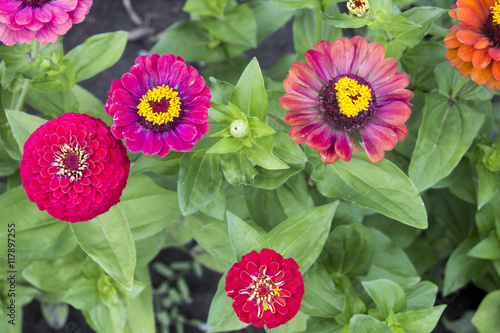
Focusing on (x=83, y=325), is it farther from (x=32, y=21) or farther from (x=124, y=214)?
(x=32, y=21)

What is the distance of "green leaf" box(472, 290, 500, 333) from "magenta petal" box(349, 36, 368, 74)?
1075 mm

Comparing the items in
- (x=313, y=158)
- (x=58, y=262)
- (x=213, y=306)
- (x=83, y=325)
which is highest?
(x=313, y=158)

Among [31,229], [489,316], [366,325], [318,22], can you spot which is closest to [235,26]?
[318,22]

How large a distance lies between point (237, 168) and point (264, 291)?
326 millimetres

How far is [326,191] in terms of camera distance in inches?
58.1

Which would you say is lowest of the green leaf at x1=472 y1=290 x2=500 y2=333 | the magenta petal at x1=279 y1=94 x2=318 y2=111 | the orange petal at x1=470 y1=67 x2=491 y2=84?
the green leaf at x1=472 y1=290 x2=500 y2=333

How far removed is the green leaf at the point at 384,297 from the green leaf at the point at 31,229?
925 mm

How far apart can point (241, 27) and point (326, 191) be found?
74 centimetres

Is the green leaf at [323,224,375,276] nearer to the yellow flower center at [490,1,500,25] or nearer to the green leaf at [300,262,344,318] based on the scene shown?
the green leaf at [300,262,344,318]

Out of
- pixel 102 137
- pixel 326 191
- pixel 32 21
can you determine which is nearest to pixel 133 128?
pixel 102 137

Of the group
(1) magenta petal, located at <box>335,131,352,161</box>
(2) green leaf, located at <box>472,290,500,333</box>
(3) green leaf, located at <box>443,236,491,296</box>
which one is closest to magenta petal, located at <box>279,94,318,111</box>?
(1) magenta petal, located at <box>335,131,352,161</box>

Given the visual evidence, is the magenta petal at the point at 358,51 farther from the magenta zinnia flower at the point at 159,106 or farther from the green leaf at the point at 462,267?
the green leaf at the point at 462,267

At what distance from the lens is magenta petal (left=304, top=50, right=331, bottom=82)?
1.14 metres

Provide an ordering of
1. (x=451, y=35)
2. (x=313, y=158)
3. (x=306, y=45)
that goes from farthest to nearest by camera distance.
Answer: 1. (x=306, y=45)
2. (x=313, y=158)
3. (x=451, y=35)
